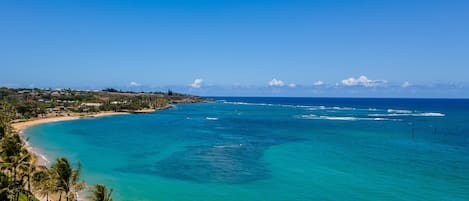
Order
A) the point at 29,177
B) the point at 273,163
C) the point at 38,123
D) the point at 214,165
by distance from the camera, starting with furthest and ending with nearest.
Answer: the point at 38,123, the point at 273,163, the point at 214,165, the point at 29,177

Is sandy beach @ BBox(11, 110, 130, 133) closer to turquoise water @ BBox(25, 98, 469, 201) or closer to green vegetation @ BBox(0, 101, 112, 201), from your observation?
turquoise water @ BBox(25, 98, 469, 201)

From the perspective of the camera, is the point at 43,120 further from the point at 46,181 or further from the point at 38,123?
the point at 46,181

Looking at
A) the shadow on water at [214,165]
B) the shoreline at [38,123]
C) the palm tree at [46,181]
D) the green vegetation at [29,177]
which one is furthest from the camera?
the shoreline at [38,123]

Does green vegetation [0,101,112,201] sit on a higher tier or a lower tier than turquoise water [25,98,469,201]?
higher

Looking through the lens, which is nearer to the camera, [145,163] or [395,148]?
[145,163]

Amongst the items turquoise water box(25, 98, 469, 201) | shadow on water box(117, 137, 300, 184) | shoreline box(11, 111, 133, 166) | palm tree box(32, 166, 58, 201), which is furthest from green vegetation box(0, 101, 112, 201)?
shoreline box(11, 111, 133, 166)

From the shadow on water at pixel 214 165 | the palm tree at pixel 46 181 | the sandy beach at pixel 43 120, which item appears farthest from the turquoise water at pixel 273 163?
the sandy beach at pixel 43 120

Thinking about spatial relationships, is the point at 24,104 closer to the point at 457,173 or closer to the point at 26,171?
the point at 26,171

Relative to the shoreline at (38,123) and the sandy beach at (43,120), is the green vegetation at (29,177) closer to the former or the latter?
the shoreline at (38,123)

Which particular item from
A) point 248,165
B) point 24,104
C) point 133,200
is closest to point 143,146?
point 248,165

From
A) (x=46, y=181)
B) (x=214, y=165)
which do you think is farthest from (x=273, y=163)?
(x=46, y=181)

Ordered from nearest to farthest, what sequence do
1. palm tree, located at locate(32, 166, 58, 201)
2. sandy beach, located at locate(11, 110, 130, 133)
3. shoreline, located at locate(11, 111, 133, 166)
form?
palm tree, located at locate(32, 166, 58, 201), shoreline, located at locate(11, 111, 133, 166), sandy beach, located at locate(11, 110, 130, 133)
